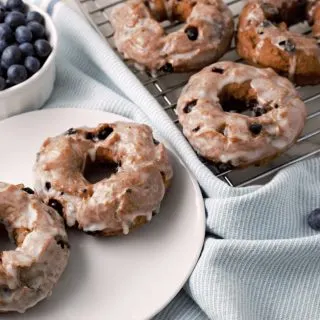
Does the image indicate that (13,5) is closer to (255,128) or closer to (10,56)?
(10,56)

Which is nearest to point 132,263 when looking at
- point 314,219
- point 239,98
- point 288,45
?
point 314,219

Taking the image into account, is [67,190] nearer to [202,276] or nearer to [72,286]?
[72,286]

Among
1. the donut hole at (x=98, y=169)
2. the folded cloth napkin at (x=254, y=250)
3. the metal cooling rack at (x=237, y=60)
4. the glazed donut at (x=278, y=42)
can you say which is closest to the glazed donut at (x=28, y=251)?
the donut hole at (x=98, y=169)

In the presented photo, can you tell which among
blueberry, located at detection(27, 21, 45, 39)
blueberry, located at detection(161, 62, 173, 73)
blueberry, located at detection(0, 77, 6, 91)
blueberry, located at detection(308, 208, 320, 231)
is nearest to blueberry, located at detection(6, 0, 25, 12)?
blueberry, located at detection(27, 21, 45, 39)

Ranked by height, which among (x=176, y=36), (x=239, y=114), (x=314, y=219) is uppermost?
(x=176, y=36)

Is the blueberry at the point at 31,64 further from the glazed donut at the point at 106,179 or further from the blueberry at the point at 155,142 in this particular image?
the blueberry at the point at 155,142

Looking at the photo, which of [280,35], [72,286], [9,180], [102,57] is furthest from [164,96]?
[72,286]

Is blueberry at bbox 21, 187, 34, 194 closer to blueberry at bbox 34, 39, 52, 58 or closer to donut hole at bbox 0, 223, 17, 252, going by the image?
donut hole at bbox 0, 223, 17, 252
